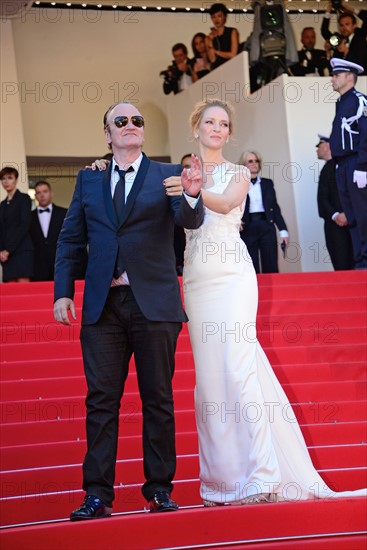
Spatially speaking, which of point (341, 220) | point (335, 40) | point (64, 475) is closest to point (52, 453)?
point (64, 475)

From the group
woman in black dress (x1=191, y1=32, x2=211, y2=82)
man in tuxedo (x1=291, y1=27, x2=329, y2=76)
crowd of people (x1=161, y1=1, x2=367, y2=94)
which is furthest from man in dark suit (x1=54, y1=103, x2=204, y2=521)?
woman in black dress (x1=191, y1=32, x2=211, y2=82)

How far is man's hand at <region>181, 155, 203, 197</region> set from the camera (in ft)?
13.6

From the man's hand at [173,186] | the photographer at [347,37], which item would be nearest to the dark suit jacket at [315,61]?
the photographer at [347,37]

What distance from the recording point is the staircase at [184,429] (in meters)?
4.27

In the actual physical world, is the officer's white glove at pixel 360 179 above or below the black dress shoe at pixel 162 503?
above

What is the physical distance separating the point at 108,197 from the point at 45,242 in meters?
6.35

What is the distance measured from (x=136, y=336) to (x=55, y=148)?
11.6m

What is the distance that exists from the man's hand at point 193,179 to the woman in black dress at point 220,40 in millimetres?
9560

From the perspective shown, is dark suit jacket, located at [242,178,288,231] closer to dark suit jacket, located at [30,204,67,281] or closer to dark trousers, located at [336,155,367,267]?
dark trousers, located at [336,155,367,267]

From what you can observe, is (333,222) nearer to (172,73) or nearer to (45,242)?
(45,242)

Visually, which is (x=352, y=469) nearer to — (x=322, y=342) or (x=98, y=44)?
(x=322, y=342)

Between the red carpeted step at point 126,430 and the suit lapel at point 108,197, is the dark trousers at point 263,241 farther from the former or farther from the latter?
the suit lapel at point 108,197

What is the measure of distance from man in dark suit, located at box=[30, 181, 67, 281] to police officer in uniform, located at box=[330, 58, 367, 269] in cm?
299

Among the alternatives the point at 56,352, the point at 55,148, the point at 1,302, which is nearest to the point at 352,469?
the point at 56,352
